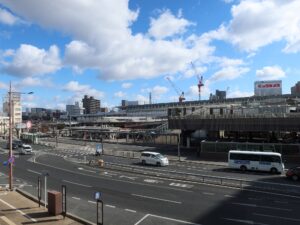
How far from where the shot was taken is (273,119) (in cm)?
6519

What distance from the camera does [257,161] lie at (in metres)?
47.8

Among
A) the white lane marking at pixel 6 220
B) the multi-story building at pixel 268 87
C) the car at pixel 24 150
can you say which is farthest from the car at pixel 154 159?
the multi-story building at pixel 268 87

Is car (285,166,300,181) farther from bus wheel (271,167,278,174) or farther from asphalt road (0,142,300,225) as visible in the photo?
asphalt road (0,142,300,225)

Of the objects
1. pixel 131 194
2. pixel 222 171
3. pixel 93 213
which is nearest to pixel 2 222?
pixel 93 213

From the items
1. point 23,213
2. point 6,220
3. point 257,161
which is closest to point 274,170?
point 257,161

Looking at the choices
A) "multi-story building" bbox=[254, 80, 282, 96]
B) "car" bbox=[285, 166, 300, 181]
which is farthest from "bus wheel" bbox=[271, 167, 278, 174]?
"multi-story building" bbox=[254, 80, 282, 96]

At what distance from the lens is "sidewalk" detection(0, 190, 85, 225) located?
22.4m

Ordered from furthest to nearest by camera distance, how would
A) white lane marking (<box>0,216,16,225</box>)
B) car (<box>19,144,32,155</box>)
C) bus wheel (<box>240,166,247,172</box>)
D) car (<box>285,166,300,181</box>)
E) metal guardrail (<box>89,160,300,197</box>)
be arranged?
car (<box>19,144,32,155</box>) < bus wheel (<box>240,166,247,172</box>) < car (<box>285,166,300,181</box>) < metal guardrail (<box>89,160,300,197</box>) < white lane marking (<box>0,216,16,225</box>)

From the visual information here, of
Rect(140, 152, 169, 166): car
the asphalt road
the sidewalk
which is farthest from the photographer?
Rect(140, 152, 169, 166): car

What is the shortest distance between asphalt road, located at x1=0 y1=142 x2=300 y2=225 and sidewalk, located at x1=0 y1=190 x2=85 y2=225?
2382mm

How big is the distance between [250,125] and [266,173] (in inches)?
868

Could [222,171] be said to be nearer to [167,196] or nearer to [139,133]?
[167,196]

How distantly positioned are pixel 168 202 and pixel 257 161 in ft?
74.4

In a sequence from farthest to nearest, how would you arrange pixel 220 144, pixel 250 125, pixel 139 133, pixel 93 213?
pixel 139 133 < pixel 250 125 < pixel 220 144 < pixel 93 213
